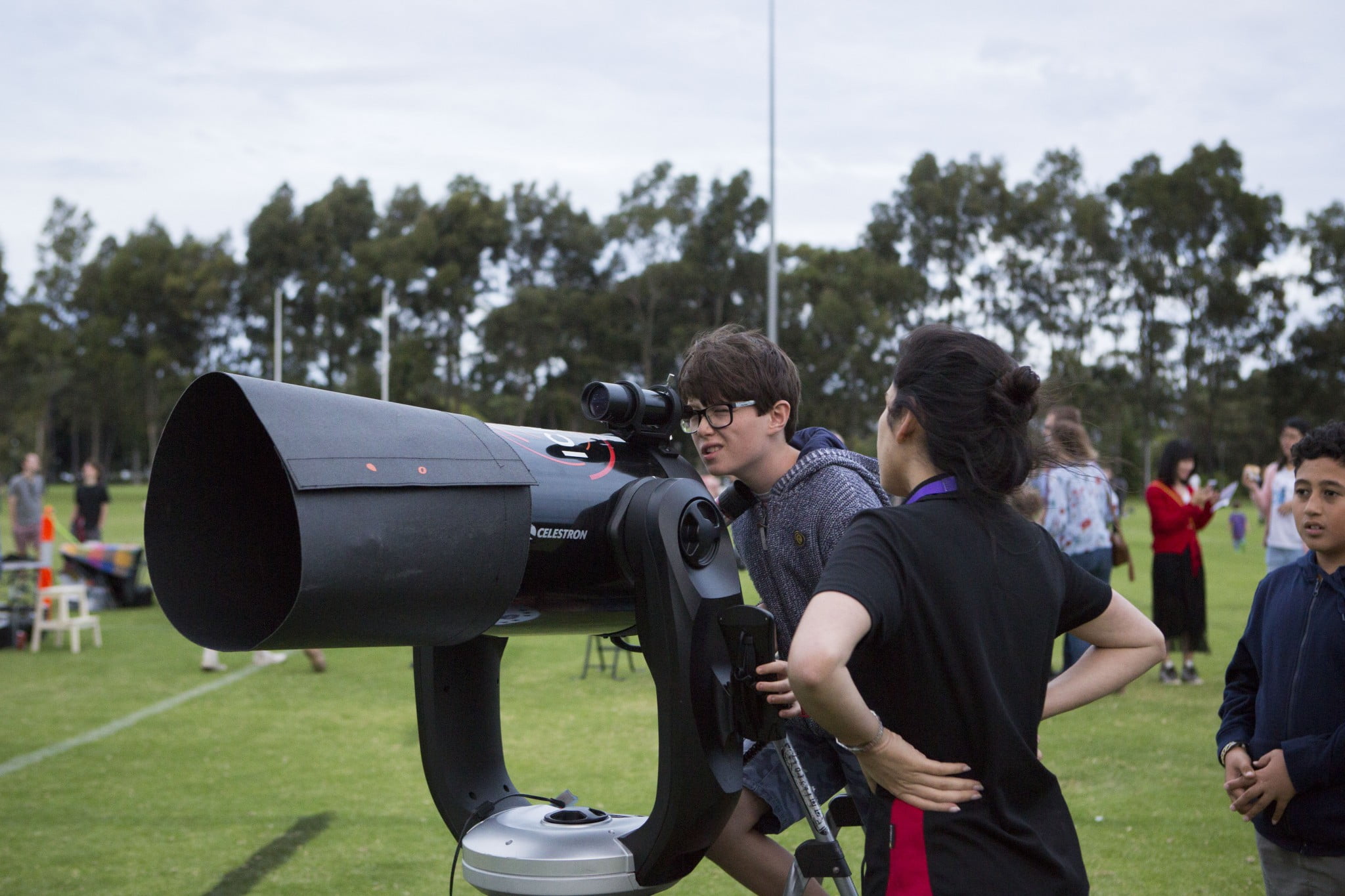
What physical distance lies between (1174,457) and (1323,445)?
19.4 ft

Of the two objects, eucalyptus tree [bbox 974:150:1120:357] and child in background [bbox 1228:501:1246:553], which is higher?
eucalyptus tree [bbox 974:150:1120:357]

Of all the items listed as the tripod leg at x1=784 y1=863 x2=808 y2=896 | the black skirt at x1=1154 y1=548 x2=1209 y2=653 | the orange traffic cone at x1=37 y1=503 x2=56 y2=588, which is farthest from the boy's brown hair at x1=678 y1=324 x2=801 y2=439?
the orange traffic cone at x1=37 y1=503 x2=56 y2=588

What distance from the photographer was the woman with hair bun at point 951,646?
1.78 metres

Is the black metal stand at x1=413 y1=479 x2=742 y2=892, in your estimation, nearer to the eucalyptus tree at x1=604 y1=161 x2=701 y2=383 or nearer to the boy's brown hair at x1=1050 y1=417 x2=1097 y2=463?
the boy's brown hair at x1=1050 y1=417 x2=1097 y2=463

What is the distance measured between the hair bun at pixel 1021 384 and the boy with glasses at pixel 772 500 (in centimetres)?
76

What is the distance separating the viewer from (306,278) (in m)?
49.5

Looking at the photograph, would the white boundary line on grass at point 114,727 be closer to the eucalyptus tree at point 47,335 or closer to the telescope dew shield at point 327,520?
the telescope dew shield at point 327,520

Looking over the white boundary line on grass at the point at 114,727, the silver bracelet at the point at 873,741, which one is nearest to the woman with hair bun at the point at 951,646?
the silver bracelet at the point at 873,741

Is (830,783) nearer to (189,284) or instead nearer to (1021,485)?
(1021,485)

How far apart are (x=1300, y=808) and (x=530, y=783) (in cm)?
392

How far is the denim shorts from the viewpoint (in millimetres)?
2844

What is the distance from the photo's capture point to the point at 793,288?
149 feet

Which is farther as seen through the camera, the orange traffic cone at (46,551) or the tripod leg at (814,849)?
the orange traffic cone at (46,551)

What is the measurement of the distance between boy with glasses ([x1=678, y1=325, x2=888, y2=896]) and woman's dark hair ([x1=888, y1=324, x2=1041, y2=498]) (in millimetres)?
718
